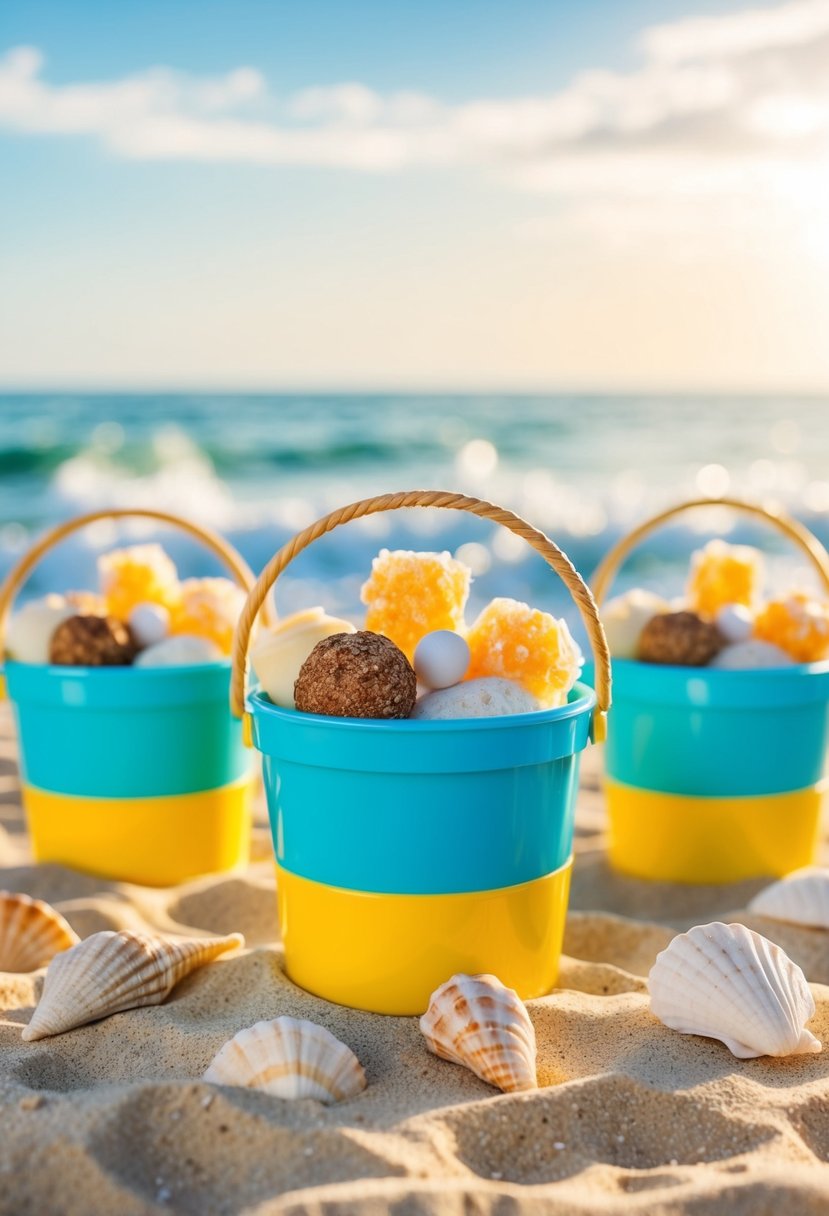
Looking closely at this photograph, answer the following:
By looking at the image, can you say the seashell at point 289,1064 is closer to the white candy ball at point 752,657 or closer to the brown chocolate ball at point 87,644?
the brown chocolate ball at point 87,644

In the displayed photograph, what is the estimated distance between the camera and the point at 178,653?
9.61 ft

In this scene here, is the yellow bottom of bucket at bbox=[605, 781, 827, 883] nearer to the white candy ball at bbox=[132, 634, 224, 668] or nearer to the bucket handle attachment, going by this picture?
the bucket handle attachment

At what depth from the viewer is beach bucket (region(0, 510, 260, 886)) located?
9.44ft

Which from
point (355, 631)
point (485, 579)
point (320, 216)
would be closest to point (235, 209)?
point (320, 216)

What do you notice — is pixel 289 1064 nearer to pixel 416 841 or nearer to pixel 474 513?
pixel 416 841

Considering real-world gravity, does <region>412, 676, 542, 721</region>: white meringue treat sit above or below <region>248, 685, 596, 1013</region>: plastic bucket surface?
above

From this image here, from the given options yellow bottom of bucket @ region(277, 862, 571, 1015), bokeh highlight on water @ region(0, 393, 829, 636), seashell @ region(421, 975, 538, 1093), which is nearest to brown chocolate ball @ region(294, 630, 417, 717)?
yellow bottom of bucket @ region(277, 862, 571, 1015)

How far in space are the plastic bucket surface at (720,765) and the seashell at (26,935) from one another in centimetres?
159

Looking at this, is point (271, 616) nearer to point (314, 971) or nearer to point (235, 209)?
point (314, 971)

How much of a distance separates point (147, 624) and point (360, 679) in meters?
1.16

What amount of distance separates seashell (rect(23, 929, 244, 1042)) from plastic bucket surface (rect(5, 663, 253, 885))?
0.79 m

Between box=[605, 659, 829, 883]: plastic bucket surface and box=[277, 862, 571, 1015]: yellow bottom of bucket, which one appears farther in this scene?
box=[605, 659, 829, 883]: plastic bucket surface

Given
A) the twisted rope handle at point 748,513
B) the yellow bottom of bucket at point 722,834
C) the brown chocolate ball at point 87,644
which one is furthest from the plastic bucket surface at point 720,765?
the brown chocolate ball at point 87,644

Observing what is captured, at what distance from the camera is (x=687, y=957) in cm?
202
